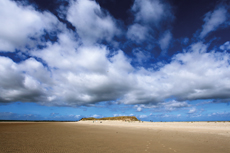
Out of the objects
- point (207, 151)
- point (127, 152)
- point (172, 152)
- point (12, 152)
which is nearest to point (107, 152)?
point (127, 152)

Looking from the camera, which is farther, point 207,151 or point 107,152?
point 207,151

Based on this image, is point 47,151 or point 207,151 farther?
point 207,151

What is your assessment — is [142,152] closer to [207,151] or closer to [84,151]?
[84,151]

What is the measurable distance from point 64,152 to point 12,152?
3563mm

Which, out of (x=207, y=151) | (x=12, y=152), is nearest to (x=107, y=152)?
(x=12, y=152)

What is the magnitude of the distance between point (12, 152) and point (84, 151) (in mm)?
5065

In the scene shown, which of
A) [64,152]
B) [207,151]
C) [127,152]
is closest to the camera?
[64,152]

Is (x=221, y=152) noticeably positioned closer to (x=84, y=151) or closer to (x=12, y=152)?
(x=84, y=151)

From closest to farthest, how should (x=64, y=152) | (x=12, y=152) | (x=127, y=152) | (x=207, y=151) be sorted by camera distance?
(x=12, y=152)
(x=64, y=152)
(x=127, y=152)
(x=207, y=151)

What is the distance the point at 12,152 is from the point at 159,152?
11162 millimetres

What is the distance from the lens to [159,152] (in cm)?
1093

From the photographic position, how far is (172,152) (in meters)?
11.1

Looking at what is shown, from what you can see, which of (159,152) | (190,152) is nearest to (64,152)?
(159,152)

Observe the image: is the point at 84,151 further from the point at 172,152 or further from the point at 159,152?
the point at 172,152
